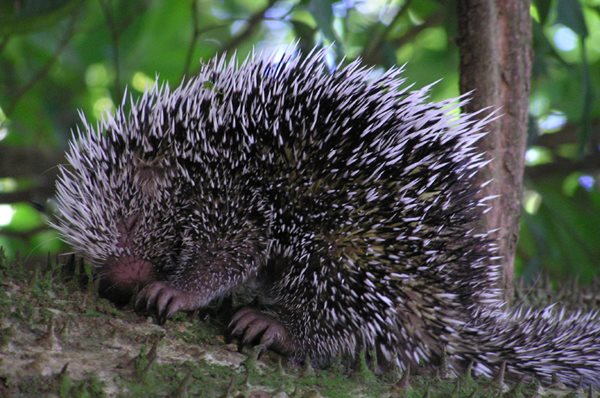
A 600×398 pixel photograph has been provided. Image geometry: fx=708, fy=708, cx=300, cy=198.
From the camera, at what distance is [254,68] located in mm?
2641

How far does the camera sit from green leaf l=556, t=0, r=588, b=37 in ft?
10.2

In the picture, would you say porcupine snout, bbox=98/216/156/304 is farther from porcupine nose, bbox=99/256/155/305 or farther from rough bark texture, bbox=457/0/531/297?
rough bark texture, bbox=457/0/531/297

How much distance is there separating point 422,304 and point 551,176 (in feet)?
10.2

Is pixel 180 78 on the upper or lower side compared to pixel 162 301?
upper

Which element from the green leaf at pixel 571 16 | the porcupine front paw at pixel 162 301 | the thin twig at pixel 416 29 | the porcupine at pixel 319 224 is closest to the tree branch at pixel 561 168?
the thin twig at pixel 416 29

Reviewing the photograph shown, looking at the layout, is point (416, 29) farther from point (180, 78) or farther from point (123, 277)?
point (123, 277)

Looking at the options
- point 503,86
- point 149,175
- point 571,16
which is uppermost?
point 571,16

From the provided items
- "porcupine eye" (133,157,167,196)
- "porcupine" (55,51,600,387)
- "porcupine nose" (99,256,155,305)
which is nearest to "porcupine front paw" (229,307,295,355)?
"porcupine" (55,51,600,387)

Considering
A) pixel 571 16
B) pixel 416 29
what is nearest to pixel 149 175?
pixel 571 16

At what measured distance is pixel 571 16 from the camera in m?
3.12

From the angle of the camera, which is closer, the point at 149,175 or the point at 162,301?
the point at 162,301

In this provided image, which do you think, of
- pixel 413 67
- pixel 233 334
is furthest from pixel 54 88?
pixel 233 334

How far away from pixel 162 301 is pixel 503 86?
1.72 meters

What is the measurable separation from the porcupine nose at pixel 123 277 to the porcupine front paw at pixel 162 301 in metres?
0.10
